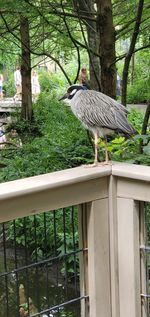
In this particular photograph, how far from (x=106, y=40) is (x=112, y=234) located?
2814mm

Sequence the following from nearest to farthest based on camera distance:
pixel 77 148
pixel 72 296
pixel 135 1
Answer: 1. pixel 72 296
2. pixel 135 1
3. pixel 77 148

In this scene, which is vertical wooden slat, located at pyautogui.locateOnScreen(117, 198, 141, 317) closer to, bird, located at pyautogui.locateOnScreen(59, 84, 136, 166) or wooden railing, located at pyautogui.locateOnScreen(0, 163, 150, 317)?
wooden railing, located at pyautogui.locateOnScreen(0, 163, 150, 317)

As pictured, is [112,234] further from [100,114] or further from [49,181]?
[100,114]

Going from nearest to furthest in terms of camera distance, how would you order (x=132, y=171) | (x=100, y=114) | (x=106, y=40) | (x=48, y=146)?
(x=132, y=171) → (x=100, y=114) → (x=106, y=40) → (x=48, y=146)

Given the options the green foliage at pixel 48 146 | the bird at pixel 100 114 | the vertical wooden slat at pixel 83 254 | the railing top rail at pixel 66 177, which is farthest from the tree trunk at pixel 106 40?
the vertical wooden slat at pixel 83 254

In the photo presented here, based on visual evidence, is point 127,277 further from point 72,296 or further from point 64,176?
point 64,176

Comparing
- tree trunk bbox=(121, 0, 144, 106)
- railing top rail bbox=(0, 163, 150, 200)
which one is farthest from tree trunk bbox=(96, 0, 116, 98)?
railing top rail bbox=(0, 163, 150, 200)

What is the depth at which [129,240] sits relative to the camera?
1.72 m

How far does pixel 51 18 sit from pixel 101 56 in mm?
1562

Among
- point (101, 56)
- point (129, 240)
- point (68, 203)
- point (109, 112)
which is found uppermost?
point (101, 56)

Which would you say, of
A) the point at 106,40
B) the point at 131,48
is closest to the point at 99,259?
the point at 131,48

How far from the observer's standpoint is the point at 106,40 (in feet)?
14.2

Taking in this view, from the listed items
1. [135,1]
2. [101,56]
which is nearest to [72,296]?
[101,56]

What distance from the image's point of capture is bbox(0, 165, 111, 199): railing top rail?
1510 millimetres
